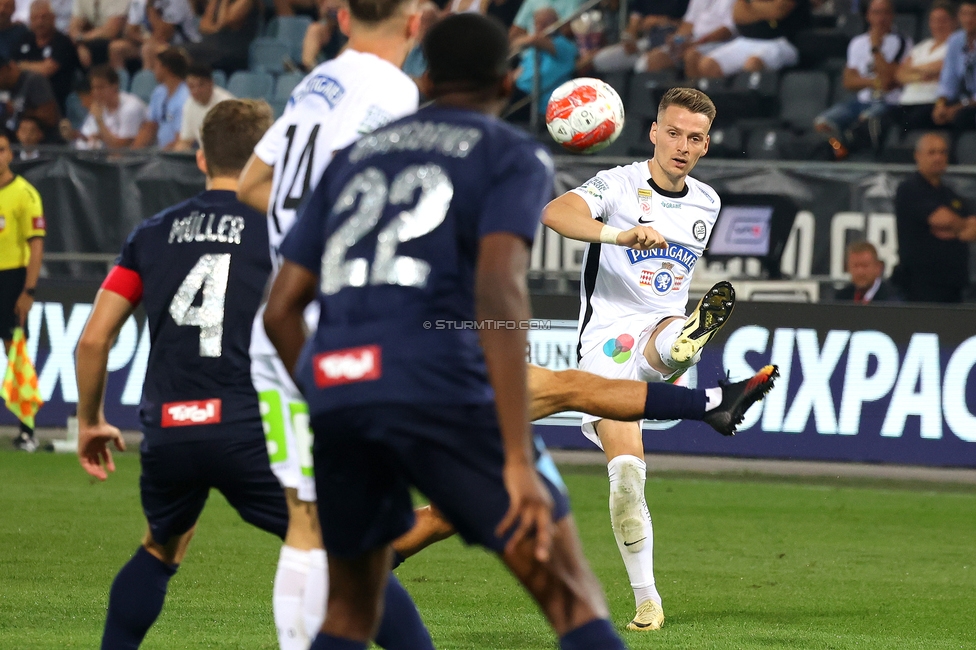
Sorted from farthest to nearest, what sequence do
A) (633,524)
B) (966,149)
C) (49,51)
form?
1. (49,51)
2. (966,149)
3. (633,524)

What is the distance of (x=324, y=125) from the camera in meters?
4.30

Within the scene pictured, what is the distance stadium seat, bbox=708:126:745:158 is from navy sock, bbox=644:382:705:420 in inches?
394

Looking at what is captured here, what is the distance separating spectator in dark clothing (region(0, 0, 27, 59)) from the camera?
18.7 m

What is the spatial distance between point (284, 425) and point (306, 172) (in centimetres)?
77

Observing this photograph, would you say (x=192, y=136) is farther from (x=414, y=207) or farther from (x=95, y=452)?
(x=414, y=207)

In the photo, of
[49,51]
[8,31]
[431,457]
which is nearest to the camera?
[431,457]

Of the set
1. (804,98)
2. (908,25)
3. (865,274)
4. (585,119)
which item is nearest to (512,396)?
(585,119)

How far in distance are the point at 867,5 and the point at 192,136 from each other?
806 cm

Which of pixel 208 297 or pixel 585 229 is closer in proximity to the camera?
pixel 208 297

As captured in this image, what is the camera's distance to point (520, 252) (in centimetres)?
328

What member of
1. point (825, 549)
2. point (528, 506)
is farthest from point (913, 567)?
point (528, 506)

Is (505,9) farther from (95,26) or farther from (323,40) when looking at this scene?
(95,26)

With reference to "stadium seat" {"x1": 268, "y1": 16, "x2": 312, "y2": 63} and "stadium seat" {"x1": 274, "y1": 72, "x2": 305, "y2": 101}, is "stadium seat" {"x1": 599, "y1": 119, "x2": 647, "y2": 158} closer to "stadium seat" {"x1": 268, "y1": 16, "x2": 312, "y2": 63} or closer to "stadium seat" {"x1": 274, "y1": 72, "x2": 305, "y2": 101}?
"stadium seat" {"x1": 274, "y1": 72, "x2": 305, "y2": 101}

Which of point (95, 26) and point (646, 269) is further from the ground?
point (95, 26)
